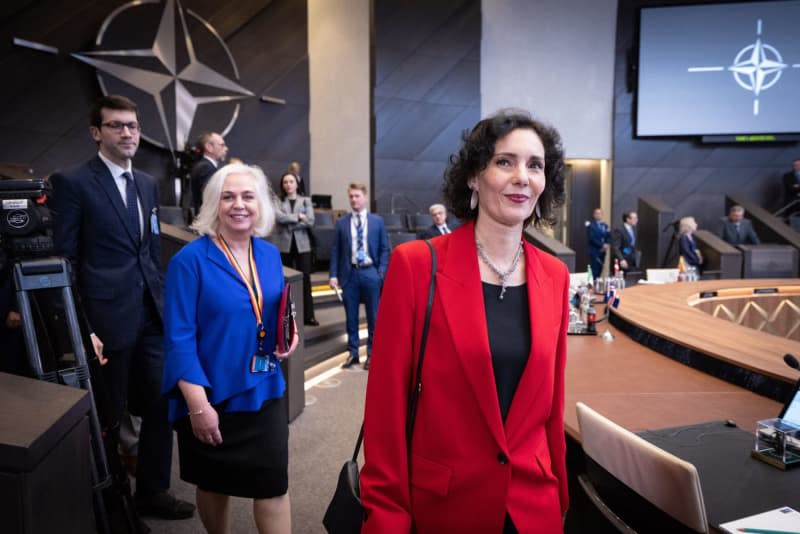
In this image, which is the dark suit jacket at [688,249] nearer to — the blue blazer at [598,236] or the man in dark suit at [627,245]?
the man in dark suit at [627,245]

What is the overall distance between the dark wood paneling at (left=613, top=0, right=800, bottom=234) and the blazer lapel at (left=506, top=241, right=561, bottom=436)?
11802 millimetres

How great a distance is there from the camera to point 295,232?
18.7 feet

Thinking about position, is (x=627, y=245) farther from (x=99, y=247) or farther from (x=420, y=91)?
(x=99, y=247)

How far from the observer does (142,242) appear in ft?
8.10

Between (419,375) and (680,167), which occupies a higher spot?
(680,167)

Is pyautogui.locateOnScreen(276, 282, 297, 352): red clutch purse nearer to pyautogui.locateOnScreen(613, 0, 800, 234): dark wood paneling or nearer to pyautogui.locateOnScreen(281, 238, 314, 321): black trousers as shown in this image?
pyautogui.locateOnScreen(281, 238, 314, 321): black trousers

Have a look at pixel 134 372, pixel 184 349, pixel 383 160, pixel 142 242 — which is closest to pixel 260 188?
pixel 184 349

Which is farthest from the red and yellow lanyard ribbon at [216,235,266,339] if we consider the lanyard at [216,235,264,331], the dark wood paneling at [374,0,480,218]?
the dark wood paneling at [374,0,480,218]

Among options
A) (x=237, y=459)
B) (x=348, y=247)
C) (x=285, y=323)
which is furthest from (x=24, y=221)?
(x=348, y=247)

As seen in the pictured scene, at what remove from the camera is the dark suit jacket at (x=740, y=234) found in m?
9.48

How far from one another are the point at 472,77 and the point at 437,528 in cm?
1136

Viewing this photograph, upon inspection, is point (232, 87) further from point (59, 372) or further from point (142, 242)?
point (59, 372)

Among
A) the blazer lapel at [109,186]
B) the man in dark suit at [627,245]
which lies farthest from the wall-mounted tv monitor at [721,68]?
the blazer lapel at [109,186]

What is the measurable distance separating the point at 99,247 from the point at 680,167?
40.7 feet
